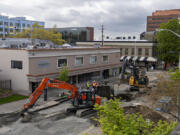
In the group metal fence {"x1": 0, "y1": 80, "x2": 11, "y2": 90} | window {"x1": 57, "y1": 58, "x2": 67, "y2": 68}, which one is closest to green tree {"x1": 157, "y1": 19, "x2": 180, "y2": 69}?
window {"x1": 57, "y1": 58, "x2": 67, "y2": 68}

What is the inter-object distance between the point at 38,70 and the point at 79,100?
8.71 m

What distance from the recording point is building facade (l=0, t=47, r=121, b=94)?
27598 mm

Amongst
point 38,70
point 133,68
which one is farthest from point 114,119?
point 133,68

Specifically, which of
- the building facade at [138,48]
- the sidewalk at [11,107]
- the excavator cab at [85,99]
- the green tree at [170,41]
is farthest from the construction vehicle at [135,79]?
the building facade at [138,48]

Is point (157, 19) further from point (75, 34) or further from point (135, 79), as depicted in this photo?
point (135, 79)

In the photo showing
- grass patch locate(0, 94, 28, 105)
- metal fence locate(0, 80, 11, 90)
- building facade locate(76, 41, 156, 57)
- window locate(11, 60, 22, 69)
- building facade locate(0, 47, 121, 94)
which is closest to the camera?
grass patch locate(0, 94, 28, 105)

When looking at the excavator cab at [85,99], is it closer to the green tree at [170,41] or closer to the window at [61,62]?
the window at [61,62]

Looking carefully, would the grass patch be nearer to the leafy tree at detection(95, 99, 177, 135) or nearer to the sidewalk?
the sidewalk

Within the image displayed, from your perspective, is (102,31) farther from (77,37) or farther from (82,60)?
(77,37)

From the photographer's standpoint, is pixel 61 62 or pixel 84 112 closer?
pixel 84 112

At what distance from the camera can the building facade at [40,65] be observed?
27598 millimetres

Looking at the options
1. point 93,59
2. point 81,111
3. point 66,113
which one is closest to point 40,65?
point 66,113

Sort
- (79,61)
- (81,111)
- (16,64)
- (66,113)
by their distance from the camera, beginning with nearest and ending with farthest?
1. (81,111)
2. (66,113)
3. (16,64)
4. (79,61)

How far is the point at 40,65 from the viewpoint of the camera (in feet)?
93.3
